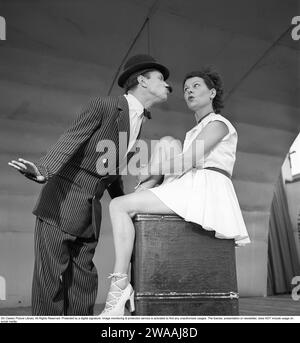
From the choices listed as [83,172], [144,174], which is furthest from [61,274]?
[144,174]

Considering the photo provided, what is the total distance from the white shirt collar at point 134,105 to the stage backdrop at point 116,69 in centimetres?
230

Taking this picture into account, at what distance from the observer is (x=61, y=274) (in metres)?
1.84

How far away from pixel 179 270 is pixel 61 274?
501 millimetres

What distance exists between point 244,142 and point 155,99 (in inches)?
131

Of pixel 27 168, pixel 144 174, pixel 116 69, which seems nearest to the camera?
pixel 27 168

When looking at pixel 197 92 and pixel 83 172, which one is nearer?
pixel 83 172

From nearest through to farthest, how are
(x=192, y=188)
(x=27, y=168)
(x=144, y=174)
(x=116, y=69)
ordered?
(x=27, y=168) < (x=192, y=188) < (x=144, y=174) < (x=116, y=69)

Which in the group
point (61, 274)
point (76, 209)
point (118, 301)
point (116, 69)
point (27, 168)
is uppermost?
point (116, 69)

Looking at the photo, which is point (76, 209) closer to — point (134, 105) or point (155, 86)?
point (134, 105)

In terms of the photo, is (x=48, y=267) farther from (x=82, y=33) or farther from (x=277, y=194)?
(x=277, y=194)

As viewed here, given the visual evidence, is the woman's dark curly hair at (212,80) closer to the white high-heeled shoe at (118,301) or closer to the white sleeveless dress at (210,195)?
the white sleeveless dress at (210,195)
